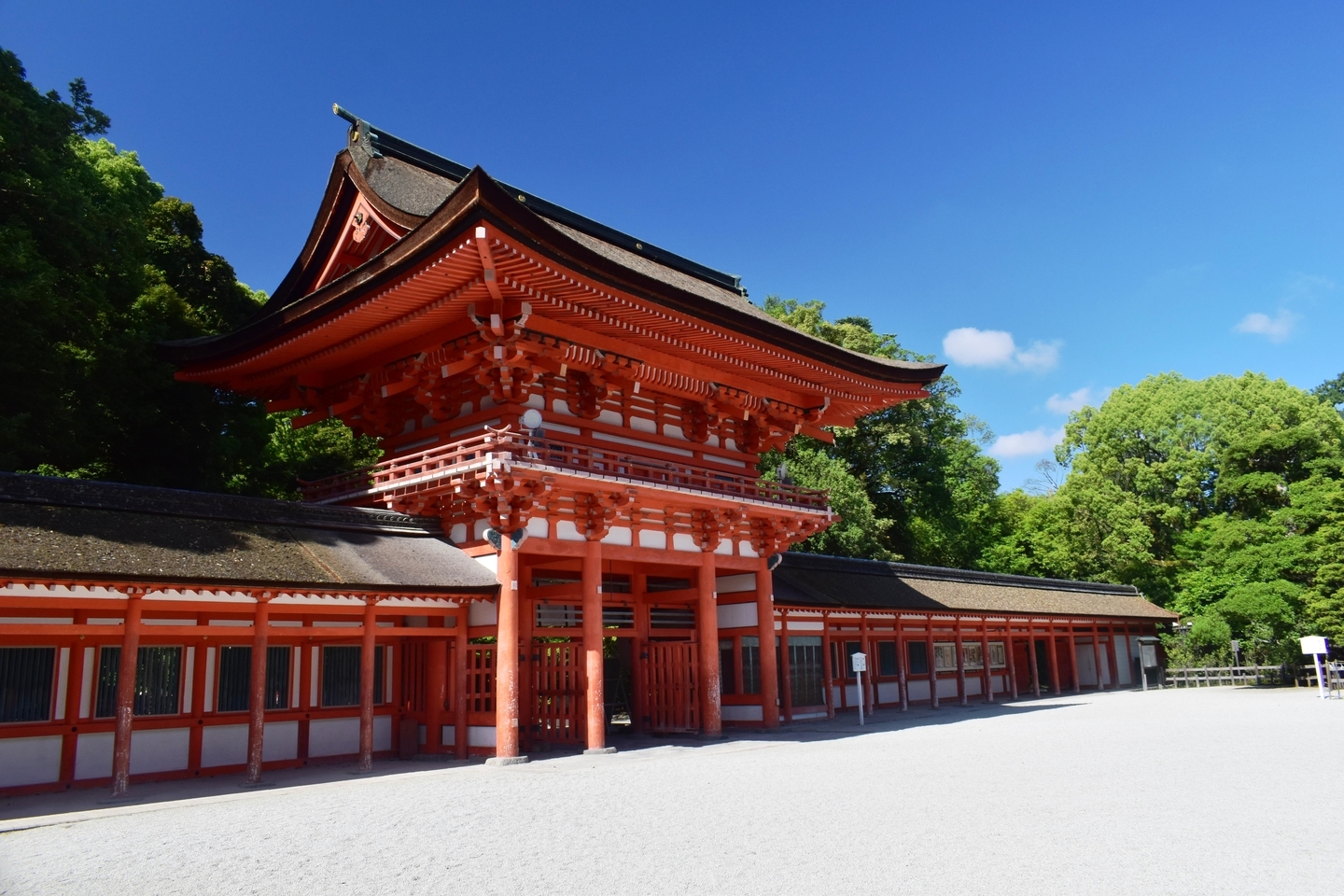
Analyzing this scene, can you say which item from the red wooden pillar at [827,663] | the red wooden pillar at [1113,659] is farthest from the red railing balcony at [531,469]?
the red wooden pillar at [1113,659]

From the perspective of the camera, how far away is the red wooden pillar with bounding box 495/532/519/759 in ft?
47.2

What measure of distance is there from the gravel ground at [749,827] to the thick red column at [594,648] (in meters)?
1.05

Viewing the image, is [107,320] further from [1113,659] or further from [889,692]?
[1113,659]

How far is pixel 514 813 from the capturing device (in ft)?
31.4

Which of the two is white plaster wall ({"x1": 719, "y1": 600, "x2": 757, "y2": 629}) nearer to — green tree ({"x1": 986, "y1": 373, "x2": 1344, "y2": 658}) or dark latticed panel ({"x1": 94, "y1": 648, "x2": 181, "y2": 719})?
dark latticed panel ({"x1": 94, "y1": 648, "x2": 181, "y2": 719})

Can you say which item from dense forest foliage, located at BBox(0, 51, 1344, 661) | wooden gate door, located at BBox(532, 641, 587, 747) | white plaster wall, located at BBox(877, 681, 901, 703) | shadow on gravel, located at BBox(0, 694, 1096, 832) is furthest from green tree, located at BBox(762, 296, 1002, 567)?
wooden gate door, located at BBox(532, 641, 587, 747)

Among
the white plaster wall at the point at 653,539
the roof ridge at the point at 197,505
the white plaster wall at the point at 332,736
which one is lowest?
the white plaster wall at the point at 332,736

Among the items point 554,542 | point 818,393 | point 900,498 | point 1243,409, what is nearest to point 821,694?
point 818,393

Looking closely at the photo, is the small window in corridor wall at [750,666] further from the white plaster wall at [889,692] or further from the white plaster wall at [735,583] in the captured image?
the white plaster wall at [889,692]

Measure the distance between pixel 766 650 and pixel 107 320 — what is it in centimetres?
1576

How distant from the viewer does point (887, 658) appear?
85.7 feet

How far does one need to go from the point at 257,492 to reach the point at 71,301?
8.99m

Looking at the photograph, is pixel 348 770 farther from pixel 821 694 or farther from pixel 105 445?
pixel 821 694

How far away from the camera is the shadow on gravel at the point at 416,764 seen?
35.6 feet
